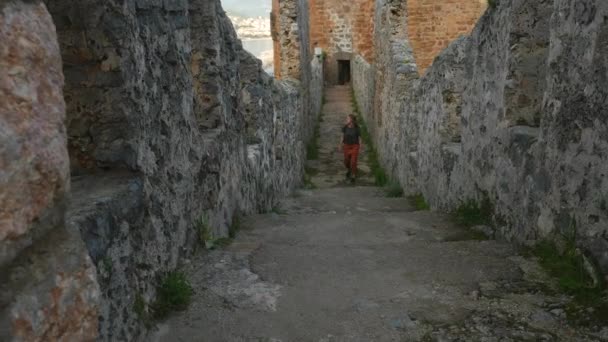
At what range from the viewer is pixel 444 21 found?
620 inches

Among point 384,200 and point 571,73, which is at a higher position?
point 571,73

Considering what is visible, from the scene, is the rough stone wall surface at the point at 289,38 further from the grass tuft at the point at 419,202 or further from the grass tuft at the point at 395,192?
the grass tuft at the point at 419,202

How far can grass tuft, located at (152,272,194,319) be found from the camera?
2.42 m

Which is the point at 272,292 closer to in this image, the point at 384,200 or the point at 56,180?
the point at 56,180

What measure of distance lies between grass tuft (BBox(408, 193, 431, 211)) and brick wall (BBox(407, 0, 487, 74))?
362 inches

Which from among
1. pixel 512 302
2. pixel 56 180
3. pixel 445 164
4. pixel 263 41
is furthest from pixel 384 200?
pixel 263 41

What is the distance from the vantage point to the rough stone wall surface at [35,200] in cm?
103

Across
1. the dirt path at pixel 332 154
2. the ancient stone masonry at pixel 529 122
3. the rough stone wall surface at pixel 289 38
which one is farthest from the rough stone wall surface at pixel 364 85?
the ancient stone masonry at pixel 529 122

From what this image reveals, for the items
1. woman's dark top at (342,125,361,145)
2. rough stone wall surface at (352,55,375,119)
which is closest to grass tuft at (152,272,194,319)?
woman's dark top at (342,125,361,145)

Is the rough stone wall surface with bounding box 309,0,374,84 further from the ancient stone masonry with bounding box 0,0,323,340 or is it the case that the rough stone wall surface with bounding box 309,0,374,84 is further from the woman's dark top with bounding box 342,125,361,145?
the ancient stone masonry with bounding box 0,0,323,340

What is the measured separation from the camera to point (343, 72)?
941 inches

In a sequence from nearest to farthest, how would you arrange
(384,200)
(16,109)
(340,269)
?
(16,109), (340,269), (384,200)

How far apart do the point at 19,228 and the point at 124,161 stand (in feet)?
4.38

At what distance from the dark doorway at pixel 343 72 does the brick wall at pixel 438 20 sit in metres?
7.48
